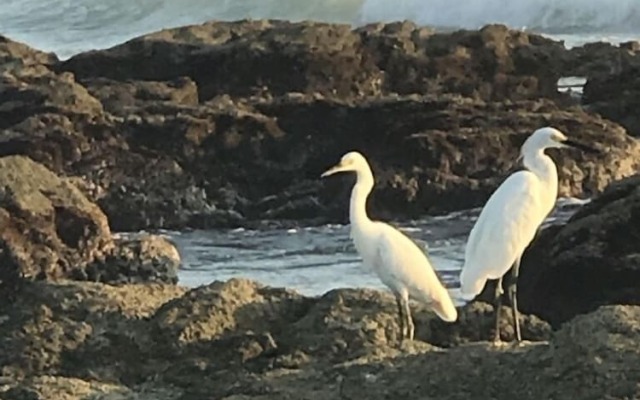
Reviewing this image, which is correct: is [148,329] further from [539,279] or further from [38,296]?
[539,279]

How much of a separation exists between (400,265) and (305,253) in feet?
20.4

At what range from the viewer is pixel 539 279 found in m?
9.30

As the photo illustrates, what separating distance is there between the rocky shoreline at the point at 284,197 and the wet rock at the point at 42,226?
0.6 inches

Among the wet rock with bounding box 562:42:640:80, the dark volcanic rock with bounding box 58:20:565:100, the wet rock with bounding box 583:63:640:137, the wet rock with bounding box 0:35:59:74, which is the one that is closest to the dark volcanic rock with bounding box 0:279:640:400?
the wet rock with bounding box 583:63:640:137

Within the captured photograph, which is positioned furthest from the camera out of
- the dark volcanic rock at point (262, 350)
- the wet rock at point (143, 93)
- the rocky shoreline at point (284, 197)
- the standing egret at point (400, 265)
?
the wet rock at point (143, 93)

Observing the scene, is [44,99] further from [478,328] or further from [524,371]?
[524,371]

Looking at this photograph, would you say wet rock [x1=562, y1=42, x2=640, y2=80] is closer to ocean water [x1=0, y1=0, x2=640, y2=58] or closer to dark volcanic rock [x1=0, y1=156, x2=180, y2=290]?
dark volcanic rock [x1=0, y1=156, x2=180, y2=290]

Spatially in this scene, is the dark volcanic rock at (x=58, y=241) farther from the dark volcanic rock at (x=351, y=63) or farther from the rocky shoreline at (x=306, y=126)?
the dark volcanic rock at (x=351, y=63)

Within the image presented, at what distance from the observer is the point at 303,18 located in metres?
38.1

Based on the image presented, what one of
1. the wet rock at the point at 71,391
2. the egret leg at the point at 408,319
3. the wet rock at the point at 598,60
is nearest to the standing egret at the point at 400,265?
the egret leg at the point at 408,319

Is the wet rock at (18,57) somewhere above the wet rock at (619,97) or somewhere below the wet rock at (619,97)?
above

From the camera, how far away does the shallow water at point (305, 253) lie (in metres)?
12.8

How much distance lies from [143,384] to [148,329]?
0.40 meters

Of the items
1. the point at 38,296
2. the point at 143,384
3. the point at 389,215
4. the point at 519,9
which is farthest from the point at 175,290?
the point at 519,9
